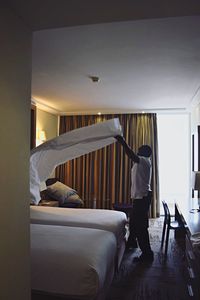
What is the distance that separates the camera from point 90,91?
4.61 meters

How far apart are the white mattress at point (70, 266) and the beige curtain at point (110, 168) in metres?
4.07

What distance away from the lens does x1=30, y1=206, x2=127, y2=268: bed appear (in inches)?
126

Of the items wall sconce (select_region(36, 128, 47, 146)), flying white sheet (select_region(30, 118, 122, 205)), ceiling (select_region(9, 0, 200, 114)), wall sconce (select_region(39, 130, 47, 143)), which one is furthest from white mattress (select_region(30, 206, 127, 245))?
wall sconce (select_region(39, 130, 47, 143))

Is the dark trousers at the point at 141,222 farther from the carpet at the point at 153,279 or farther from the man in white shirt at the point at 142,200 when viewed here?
the carpet at the point at 153,279

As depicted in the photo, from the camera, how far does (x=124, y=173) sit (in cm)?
656

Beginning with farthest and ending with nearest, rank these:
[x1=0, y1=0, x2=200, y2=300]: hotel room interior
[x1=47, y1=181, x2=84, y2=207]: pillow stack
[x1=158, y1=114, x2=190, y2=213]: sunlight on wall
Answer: [x1=158, y1=114, x2=190, y2=213]: sunlight on wall < [x1=47, y1=181, x2=84, y2=207]: pillow stack < [x1=0, y1=0, x2=200, y2=300]: hotel room interior

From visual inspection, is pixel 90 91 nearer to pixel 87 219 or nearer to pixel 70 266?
pixel 87 219

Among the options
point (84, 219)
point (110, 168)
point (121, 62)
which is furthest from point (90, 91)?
point (110, 168)

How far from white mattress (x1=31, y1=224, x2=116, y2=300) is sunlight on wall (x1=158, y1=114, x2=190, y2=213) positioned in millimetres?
4438

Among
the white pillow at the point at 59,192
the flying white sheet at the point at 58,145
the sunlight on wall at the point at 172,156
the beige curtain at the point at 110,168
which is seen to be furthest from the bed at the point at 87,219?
the sunlight on wall at the point at 172,156

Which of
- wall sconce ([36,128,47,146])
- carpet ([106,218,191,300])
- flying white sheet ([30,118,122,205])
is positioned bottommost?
carpet ([106,218,191,300])

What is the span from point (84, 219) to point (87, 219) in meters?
0.04

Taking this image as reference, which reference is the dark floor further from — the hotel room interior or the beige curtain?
the beige curtain

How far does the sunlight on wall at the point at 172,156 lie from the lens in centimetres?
657
